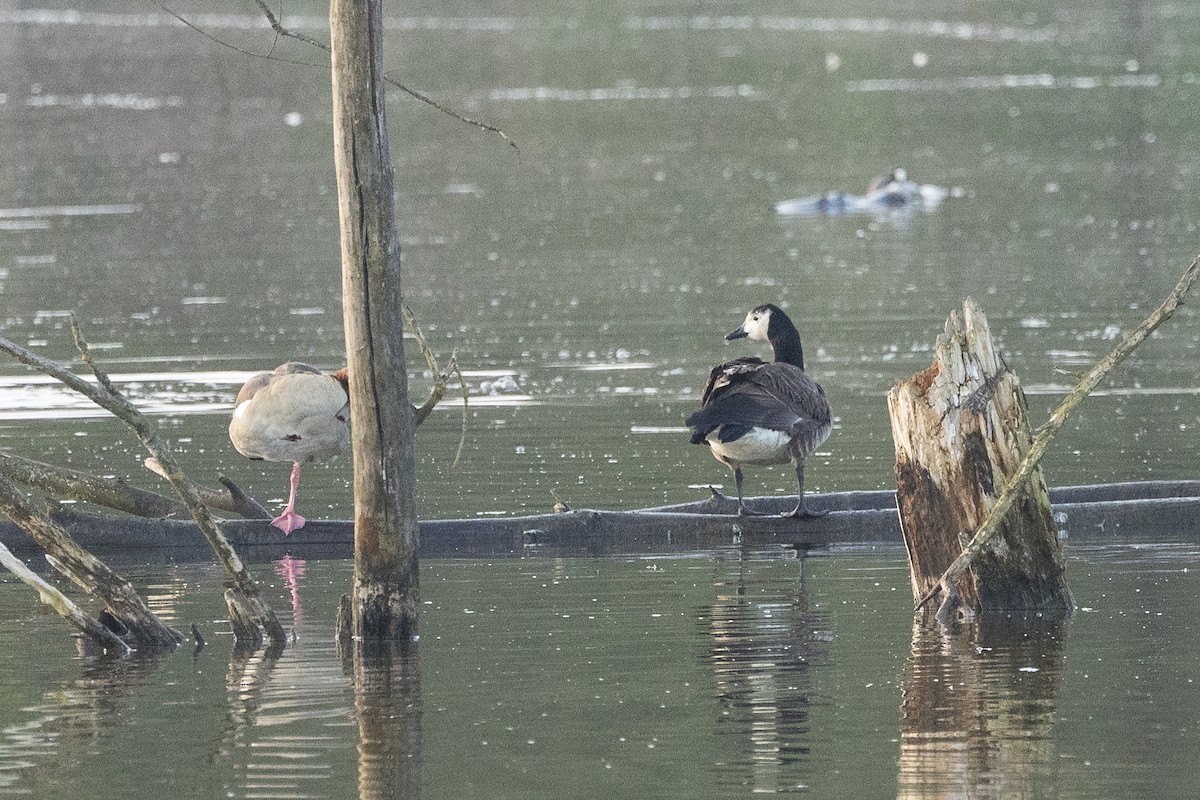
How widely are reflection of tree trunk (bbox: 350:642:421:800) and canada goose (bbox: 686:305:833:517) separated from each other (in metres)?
2.42

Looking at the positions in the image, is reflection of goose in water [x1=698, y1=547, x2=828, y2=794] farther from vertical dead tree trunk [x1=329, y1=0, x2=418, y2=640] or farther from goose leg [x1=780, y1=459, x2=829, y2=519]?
vertical dead tree trunk [x1=329, y1=0, x2=418, y2=640]

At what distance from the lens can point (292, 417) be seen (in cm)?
1108

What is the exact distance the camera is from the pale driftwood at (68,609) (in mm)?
9109

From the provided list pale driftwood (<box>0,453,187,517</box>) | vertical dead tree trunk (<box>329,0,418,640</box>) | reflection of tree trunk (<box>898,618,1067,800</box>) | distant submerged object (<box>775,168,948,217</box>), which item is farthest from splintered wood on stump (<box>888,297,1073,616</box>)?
distant submerged object (<box>775,168,948,217</box>)

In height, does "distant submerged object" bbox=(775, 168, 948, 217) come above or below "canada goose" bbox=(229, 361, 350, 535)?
above

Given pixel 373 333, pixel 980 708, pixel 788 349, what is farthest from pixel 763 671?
pixel 788 349

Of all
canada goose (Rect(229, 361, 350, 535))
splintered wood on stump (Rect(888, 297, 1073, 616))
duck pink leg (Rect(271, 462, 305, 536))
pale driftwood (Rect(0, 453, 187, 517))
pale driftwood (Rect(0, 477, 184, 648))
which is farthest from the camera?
duck pink leg (Rect(271, 462, 305, 536))

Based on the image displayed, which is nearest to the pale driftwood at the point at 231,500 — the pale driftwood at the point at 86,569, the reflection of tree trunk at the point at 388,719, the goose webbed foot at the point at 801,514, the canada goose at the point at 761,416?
the pale driftwood at the point at 86,569

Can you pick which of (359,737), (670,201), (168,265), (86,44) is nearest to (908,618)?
(359,737)

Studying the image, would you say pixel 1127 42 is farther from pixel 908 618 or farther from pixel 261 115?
pixel 908 618

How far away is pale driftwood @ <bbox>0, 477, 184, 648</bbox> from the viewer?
9.55 metres

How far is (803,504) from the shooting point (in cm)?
1171

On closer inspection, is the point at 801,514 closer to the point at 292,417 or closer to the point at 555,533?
the point at 555,533

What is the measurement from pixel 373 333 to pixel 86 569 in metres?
1.59
